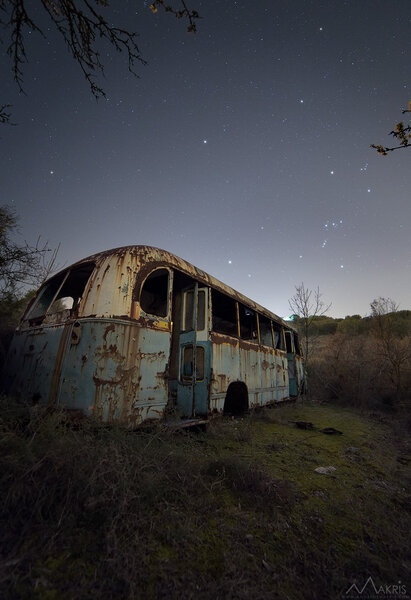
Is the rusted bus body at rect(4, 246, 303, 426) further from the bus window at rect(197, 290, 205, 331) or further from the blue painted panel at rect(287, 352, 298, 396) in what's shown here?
the blue painted panel at rect(287, 352, 298, 396)

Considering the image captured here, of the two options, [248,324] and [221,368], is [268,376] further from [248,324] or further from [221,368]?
[221,368]

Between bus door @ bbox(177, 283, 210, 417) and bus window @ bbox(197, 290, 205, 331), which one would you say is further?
bus window @ bbox(197, 290, 205, 331)

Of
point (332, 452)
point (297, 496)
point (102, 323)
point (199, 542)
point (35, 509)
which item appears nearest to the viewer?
point (35, 509)

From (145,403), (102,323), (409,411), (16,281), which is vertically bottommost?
(409,411)

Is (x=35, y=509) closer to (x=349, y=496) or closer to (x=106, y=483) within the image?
(x=106, y=483)

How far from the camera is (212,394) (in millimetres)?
3955

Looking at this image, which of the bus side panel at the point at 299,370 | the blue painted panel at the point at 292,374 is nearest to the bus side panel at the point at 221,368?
the blue painted panel at the point at 292,374

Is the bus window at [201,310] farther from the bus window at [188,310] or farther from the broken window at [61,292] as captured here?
the broken window at [61,292]

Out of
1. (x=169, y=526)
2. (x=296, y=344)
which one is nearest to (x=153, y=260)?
(x=169, y=526)

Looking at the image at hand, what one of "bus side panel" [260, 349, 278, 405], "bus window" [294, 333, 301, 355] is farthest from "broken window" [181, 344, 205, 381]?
"bus window" [294, 333, 301, 355]

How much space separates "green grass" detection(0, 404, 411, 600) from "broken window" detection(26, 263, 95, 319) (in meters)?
2.17

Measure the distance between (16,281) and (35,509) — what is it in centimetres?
744

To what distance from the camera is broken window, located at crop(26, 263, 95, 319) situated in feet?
12.8

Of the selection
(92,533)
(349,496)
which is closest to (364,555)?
(349,496)
